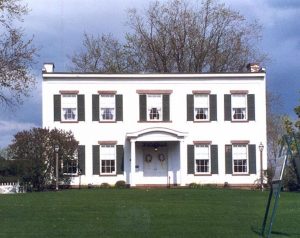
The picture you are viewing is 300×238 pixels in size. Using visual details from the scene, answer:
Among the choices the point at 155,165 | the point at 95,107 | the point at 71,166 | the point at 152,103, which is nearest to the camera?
the point at 71,166

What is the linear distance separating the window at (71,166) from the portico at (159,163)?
3.09 metres

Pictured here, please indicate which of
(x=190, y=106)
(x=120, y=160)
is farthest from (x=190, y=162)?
(x=120, y=160)

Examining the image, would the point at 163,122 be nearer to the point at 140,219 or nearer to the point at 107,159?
the point at 107,159

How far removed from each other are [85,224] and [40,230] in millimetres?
1350

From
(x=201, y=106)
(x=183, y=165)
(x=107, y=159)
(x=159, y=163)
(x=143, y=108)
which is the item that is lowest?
(x=183, y=165)

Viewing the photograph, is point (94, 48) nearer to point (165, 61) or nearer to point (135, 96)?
point (165, 61)

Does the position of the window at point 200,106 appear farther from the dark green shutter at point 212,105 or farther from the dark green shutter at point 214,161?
the dark green shutter at point 214,161

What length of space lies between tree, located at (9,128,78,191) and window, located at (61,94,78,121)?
8.79ft

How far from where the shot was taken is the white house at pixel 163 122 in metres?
40.4

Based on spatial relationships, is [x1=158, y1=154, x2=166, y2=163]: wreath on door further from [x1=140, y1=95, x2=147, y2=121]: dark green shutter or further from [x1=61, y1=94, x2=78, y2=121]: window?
[x1=61, y1=94, x2=78, y2=121]: window

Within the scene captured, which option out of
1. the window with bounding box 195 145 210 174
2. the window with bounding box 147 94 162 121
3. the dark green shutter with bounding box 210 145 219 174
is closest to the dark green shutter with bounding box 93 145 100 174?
the window with bounding box 147 94 162 121

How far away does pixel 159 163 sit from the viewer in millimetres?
41219

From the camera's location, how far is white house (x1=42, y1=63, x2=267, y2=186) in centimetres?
4038

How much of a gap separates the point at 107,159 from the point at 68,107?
367cm
